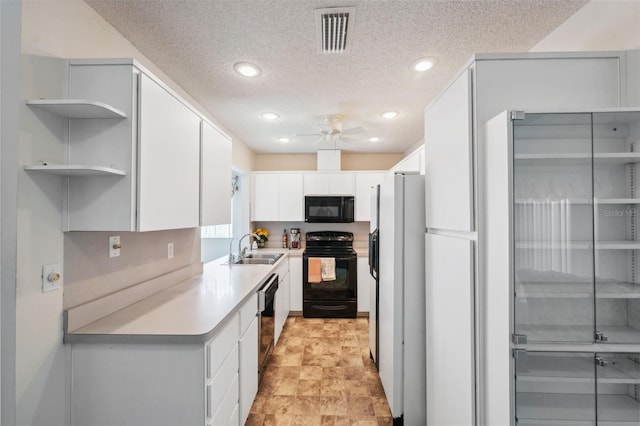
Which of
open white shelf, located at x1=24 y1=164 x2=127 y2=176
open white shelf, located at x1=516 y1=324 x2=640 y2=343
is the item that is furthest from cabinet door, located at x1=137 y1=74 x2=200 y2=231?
open white shelf, located at x1=516 y1=324 x2=640 y2=343

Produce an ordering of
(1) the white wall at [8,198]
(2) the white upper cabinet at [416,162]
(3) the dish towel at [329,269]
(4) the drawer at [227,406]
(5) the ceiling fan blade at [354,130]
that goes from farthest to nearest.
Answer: (3) the dish towel at [329,269]
(5) the ceiling fan blade at [354,130]
(2) the white upper cabinet at [416,162]
(4) the drawer at [227,406]
(1) the white wall at [8,198]

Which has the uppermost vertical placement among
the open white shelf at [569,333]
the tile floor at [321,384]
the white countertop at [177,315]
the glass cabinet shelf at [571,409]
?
the open white shelf at [569,333]

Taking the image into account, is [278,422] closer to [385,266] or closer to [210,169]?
[385,266]

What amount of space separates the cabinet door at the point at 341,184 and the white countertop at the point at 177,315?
229cm

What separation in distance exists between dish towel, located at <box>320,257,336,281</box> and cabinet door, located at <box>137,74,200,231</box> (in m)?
2.25

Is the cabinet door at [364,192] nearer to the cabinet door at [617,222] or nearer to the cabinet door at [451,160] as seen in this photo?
the cabinet door at [451,160]

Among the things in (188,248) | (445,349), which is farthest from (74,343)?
(445,349)

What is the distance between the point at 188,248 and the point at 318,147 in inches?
102

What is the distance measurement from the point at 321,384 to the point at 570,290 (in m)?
2.02

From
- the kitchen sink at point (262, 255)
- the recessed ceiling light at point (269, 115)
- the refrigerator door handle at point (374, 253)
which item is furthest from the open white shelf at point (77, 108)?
the kitchen sink at point (262, 255)

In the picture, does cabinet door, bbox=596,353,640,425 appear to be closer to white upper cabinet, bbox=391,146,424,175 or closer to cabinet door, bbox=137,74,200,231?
white upper cabinet, bbox=391,146,424,175

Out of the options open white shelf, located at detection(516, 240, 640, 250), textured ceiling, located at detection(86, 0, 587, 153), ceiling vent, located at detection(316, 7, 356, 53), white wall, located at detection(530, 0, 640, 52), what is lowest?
open white shelf, located at detection(516, 240, 640, 250)

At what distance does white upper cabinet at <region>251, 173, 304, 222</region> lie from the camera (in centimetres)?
445

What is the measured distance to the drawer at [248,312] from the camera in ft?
6.19
